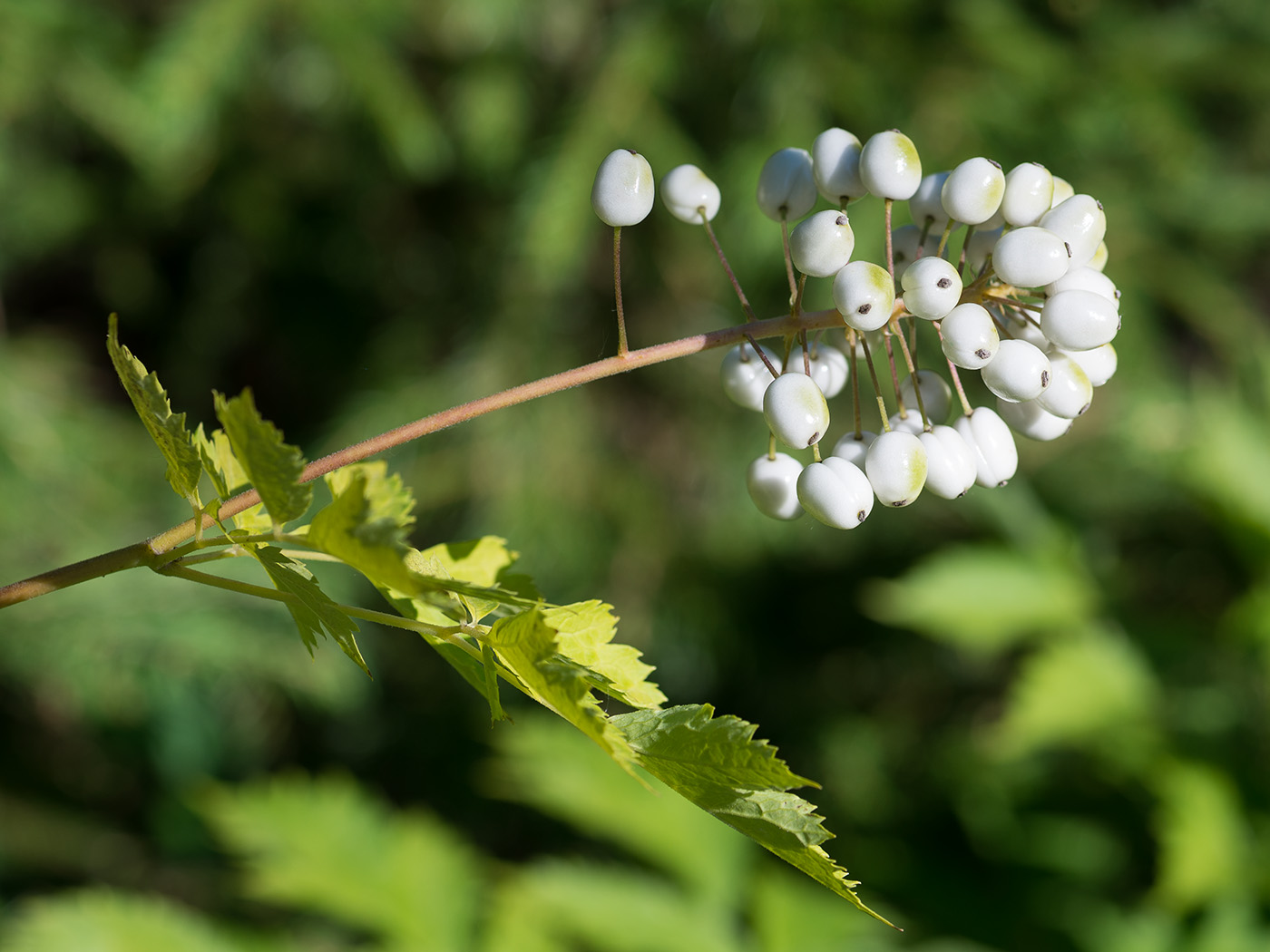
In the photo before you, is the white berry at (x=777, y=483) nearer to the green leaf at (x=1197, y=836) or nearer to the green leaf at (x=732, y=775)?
the green leaf at (x=732, y=775)

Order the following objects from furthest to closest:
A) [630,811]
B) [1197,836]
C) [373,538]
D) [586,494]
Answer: [586,494] → [630,811] → [1197,836] → [373,538]

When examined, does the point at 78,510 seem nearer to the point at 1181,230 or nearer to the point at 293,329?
the point at 293,329

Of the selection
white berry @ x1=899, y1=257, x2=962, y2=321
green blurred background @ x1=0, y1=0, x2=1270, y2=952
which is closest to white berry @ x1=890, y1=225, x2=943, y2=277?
white berry @ x1=899, y1=257, x2=962, y2=321

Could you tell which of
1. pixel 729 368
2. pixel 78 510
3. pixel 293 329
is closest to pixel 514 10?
pixel 293 329

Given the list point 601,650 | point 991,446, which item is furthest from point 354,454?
point 991,446

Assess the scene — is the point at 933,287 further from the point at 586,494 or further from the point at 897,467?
the point at 586,494

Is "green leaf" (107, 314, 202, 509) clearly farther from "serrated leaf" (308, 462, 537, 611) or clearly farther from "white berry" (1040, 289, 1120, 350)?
"white berry" (1040, 289, 1120, 350)

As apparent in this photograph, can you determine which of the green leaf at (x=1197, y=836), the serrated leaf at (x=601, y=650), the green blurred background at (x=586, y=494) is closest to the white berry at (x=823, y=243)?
the serrated leaf at (x=601, y=650)
